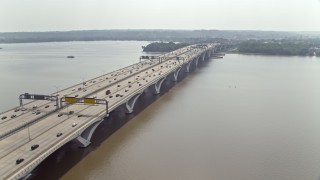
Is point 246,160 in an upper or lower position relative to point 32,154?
lower

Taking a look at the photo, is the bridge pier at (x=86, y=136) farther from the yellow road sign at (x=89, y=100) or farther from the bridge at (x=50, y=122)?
the yellow road sign at (x=89, y=100)

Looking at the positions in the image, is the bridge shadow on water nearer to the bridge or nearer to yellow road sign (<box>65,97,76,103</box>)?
the bridge

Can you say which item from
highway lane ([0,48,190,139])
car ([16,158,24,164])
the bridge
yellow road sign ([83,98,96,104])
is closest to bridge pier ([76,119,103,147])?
the bridge

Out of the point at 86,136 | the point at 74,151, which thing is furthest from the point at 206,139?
the point at 74,151

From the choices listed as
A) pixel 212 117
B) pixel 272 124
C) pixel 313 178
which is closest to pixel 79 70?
pixel 212 117

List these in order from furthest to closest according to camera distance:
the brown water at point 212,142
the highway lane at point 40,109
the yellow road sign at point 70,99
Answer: the yellow road sign at point 70,99
the highway lane at point 40,109
the brown water at point 212,142

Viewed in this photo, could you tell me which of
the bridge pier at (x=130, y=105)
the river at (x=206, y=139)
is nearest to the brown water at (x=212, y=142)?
the river at (x=206, y=139)

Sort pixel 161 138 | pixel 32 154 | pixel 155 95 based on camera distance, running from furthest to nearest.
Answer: pixel 155 95
pixel 161 138
pixel 32 154

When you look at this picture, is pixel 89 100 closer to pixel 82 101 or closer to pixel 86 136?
pixel 82 101

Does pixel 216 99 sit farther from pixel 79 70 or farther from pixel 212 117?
pixel 79 70
